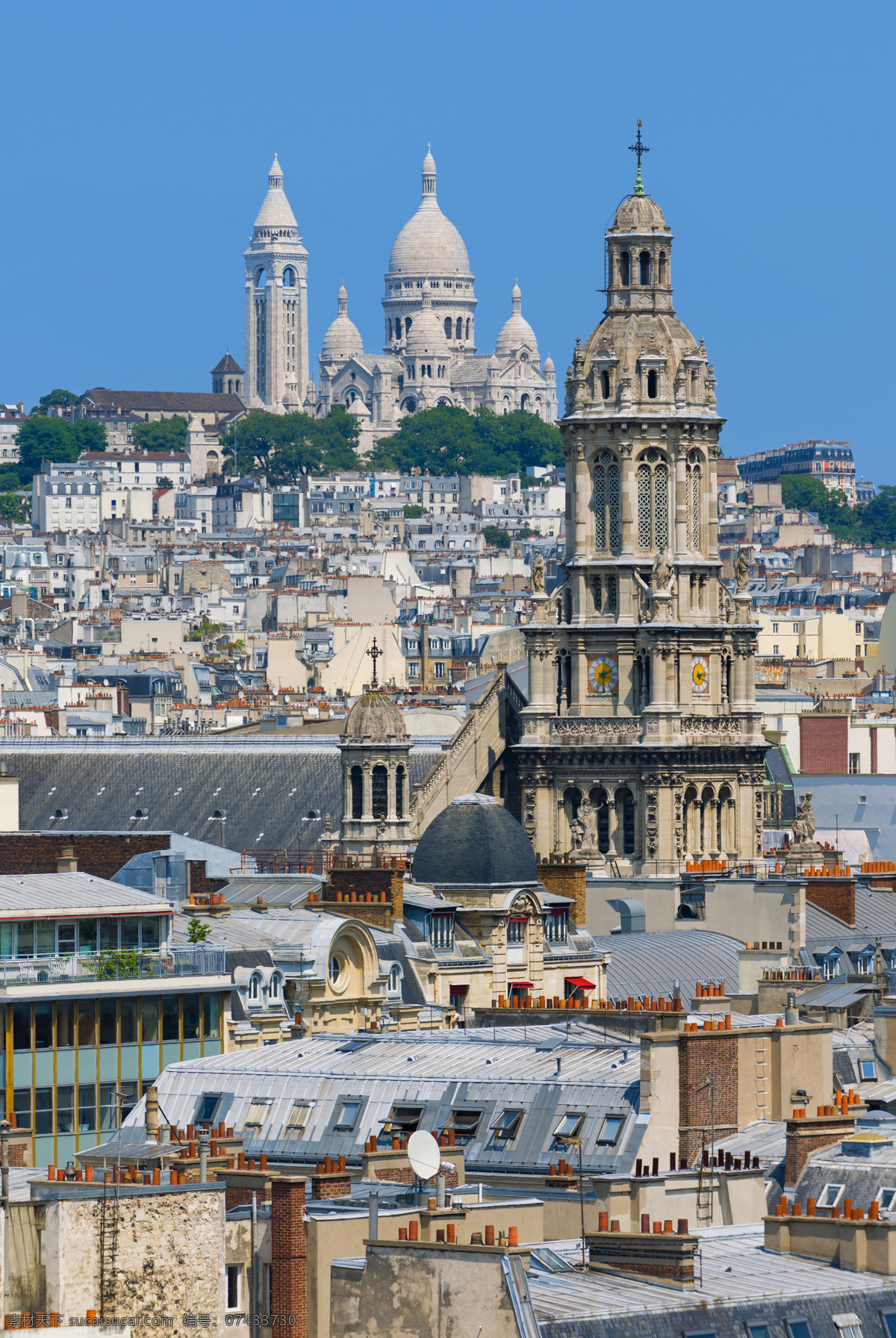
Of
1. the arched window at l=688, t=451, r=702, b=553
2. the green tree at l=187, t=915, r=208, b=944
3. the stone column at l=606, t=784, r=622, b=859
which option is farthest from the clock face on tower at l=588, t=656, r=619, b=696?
the green tree at l=187, t=915, r=208, b=944

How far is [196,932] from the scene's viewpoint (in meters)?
57.5

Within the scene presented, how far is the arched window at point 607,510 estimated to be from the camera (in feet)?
308

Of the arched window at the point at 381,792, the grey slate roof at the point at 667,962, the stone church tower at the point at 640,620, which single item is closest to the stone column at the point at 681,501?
the stone church tower at the point at 640,620

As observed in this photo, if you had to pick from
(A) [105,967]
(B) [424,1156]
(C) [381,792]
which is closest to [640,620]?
(C) [381,792]

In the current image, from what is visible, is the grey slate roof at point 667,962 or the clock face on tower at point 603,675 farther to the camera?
the clock face on tower at point 603,675

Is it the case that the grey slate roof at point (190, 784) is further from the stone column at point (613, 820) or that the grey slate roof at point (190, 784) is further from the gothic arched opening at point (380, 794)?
the gothic arched opening at point (380, 794)

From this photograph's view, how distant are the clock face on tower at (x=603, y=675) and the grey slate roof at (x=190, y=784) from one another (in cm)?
383

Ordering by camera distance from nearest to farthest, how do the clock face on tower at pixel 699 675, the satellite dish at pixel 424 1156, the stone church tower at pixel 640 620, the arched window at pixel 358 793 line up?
the satellite dish at pixel 424 1156, the arched window at pixel 358 793, the stone church tower at pixel 640 620, the clock face on tower at pixel 699 675

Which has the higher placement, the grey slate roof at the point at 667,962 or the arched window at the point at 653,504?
the arched window at the point at 653,504

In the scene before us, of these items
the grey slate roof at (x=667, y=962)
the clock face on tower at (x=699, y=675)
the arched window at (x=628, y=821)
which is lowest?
the grey slate roof at (x=667, y=962)

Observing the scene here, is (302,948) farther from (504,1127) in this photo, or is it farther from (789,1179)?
(789,1179)

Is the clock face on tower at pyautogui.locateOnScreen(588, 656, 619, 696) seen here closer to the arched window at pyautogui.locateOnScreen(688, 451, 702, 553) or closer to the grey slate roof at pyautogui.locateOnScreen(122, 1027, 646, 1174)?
the arched window at pyautogui.locateOnScreen(688, 451, 702, 553)

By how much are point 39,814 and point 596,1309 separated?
225 feet

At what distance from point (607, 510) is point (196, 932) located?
37463 mm
